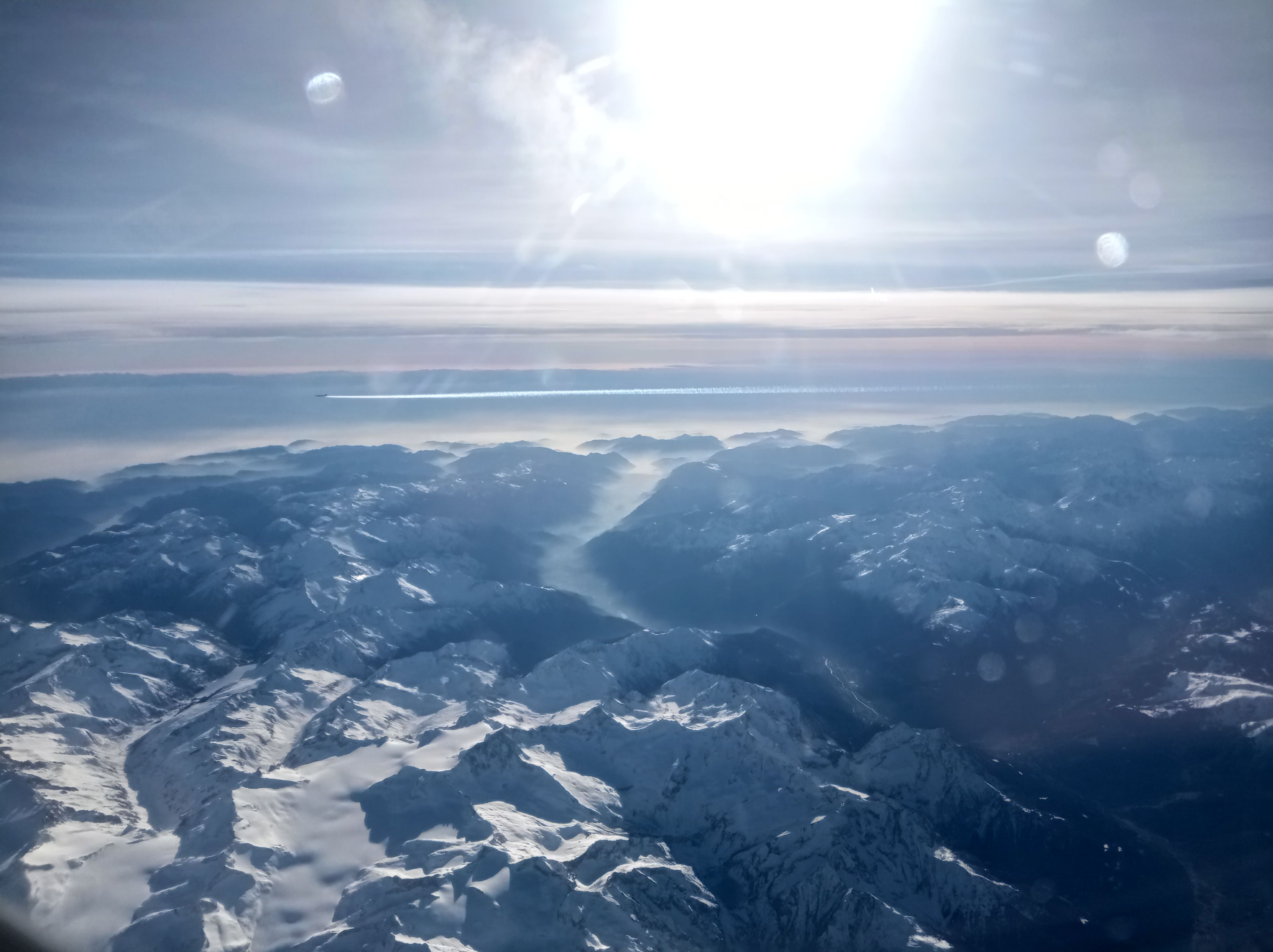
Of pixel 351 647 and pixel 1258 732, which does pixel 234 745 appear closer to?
pixel 351 647

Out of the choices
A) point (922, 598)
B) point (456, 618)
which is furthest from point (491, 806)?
point (922, 598)

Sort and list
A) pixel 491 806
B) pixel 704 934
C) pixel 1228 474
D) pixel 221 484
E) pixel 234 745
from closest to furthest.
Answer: pixel 704 934, pixel 491 806, pixel 234 745, pixel 221 484, pixel 1228 474

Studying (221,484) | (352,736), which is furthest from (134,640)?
(221,484)

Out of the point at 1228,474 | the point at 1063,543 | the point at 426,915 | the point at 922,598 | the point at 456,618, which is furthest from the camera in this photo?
the point at 1228,474

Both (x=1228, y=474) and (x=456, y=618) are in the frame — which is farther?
(x=1228, y=474)

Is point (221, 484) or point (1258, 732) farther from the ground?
point (221, 484)

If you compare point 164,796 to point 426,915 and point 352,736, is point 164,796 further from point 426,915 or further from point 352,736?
point 426,915

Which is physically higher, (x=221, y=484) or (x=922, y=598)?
(x=221, y=484)
